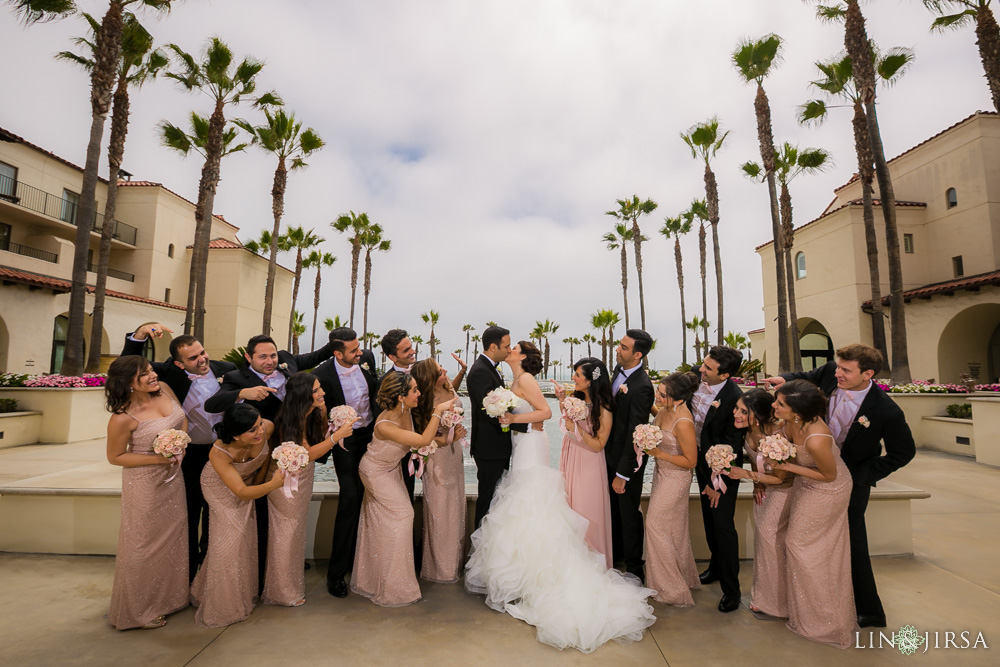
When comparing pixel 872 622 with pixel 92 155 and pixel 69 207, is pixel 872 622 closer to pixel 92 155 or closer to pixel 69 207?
pixel 92 155

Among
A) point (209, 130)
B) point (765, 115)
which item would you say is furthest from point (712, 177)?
point (209, 130)

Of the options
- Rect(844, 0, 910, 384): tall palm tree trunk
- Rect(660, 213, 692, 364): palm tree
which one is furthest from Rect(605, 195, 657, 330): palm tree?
Rect(844, 0, 910, 384): tall palm tree trunk

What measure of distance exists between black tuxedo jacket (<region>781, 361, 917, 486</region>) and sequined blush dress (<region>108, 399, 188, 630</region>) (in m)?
5.36

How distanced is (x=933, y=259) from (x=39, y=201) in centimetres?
4056

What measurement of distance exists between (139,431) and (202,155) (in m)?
20.2

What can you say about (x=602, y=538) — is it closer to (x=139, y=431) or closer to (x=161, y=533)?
(x=161, y=533)

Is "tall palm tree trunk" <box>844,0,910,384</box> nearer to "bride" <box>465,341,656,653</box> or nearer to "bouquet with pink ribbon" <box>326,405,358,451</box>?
"bride" <box>465,341,656,653</box>

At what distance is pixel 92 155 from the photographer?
14.0 metres

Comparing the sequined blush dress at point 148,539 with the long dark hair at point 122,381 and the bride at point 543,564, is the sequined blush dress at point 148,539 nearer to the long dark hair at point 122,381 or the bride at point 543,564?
the long dark hair at point 122,381

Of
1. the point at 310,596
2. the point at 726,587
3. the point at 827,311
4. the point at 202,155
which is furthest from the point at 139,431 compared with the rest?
the point at 827,311

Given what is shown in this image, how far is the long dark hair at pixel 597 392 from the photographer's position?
435cm

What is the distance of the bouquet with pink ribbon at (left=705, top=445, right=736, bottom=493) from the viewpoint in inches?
147

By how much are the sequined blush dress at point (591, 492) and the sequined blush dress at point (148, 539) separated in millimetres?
3336

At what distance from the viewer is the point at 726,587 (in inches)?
154
